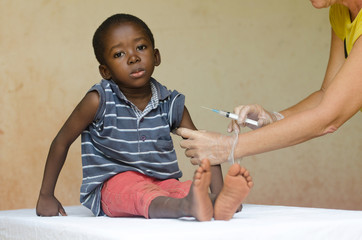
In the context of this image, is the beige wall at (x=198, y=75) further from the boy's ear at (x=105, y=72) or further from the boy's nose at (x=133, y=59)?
the boy's nose at (x=133, y=59)

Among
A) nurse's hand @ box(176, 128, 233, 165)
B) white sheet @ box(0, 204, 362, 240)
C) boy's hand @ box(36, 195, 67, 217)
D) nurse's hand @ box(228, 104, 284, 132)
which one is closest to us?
white sheet @ box(0, 204, 362, 240)

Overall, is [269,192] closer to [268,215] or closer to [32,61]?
[32,61]

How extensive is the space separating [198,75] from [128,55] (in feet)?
5.32

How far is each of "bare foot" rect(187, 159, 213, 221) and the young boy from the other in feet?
1.18

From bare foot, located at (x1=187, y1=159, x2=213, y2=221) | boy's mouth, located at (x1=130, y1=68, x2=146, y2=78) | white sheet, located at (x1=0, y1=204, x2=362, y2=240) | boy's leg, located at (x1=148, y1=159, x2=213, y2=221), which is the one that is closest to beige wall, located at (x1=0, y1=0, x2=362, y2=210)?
boy's mouth, located at (x1=130, y1=68, x2=146, y2=78)

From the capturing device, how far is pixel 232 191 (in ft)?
4.22

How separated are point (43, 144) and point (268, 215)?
1.97 metres

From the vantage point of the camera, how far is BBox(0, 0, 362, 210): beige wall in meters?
3.08

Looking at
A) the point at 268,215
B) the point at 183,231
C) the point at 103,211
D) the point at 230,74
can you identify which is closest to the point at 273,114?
the point at 268,215

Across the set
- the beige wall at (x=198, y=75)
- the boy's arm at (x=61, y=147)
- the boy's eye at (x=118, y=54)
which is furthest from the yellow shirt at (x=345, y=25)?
the beige wall at (x=198, y=75)

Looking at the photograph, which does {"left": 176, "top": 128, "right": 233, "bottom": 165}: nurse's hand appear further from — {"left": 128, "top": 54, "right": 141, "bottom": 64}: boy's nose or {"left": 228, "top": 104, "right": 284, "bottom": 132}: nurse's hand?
{"left": 128, "top": 54, "right": 141, "bottom": 64}: boy's nose

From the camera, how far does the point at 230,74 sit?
3.46 metres

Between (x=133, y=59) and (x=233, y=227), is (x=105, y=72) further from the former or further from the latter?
(x=233, y=227)

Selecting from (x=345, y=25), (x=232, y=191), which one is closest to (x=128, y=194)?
(x=232, y=191)
